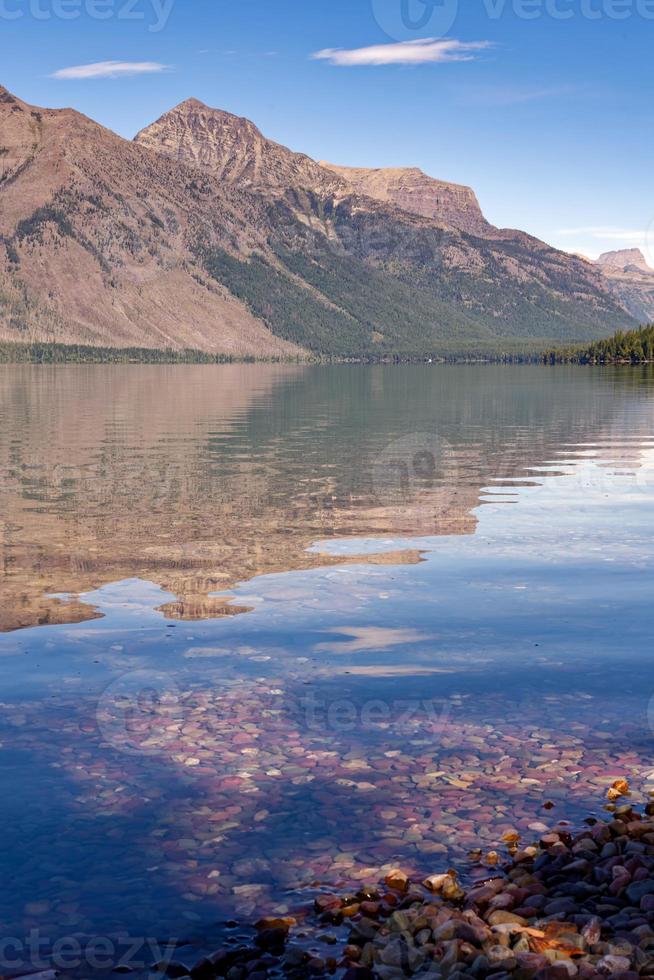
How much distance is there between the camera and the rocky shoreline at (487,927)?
993cm

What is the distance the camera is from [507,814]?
1346 cm

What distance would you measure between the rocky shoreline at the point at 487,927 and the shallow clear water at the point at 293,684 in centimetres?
67

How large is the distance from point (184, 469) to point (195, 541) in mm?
20407

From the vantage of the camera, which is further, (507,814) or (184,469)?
(184,469)

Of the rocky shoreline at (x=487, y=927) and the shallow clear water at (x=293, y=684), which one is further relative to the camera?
the shallow clear water at (x=293, y=684)

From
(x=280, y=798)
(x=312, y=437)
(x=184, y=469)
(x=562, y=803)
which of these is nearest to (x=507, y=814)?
(x=562, y=803)

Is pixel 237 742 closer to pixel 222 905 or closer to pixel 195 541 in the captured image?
pixel 222 905

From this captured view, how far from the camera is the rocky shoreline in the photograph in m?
9.93

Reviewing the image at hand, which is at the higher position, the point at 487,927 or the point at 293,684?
the point at 293,684

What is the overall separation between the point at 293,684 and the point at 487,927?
8313 mm

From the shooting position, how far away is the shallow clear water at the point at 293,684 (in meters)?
12.5

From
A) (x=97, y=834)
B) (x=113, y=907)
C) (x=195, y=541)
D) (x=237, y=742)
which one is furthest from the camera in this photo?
(x=195, y=541)

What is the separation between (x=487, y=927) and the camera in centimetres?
1053

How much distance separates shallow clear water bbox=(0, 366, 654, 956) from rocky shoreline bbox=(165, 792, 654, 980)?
0.67 metres
